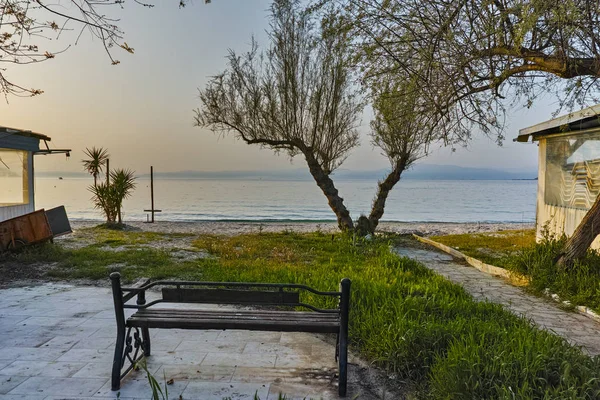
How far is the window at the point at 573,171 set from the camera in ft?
28.0

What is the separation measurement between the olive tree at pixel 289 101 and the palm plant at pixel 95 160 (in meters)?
5.71

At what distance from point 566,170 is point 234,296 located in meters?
8.84

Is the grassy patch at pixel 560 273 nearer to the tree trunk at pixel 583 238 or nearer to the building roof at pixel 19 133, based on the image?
the tree trunk at pixel 583 238

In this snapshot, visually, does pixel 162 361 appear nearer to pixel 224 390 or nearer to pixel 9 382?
pixel 224 390

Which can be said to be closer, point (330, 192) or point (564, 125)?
point (564, 125)

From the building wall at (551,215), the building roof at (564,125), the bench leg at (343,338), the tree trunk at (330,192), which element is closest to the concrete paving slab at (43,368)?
the bench leg at (343,338)

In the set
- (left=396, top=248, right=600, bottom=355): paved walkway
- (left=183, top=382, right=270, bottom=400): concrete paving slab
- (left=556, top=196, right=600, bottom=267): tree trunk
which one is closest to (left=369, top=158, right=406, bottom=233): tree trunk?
(left=396, top=248, right=600, bottom=355): paved walkway

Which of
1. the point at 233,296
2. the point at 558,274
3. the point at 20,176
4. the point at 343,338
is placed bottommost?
the point at 558,274

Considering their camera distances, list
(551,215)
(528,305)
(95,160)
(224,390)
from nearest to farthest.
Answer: (224,390), (528,305), (551,215), (95,160)

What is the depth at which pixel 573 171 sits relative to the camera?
9.25 meters

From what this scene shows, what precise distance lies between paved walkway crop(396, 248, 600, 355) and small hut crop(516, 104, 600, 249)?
203 cm

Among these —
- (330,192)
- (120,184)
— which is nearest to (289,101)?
(330,192)

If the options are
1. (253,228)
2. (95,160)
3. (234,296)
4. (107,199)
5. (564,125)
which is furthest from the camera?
(253,228)

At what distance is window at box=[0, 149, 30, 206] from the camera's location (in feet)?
43.7
